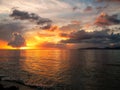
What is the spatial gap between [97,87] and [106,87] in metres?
2.39

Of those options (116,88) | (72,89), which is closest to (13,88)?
(72,89)

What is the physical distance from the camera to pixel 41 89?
41.2 m

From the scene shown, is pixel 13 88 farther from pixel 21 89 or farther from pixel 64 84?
pixel 64 84

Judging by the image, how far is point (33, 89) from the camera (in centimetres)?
4091

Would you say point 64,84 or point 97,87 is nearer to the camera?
point 97,87

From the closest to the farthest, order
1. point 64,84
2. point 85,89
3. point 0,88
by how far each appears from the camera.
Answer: point 0,88, point 85,89, point 64,84

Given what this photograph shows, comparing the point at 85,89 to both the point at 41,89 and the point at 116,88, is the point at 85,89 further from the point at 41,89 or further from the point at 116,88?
the point at 41,89

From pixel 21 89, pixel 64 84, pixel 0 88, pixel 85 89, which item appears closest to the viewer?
pixel 0 88

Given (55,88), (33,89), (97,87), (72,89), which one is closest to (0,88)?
(33,89)

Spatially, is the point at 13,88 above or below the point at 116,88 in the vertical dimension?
above

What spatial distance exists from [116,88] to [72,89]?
35.4 feet

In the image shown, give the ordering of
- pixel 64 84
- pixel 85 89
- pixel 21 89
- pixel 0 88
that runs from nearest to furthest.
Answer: pixel 0 88, pixel 21 89, pixel 85 89, pixel 64 84

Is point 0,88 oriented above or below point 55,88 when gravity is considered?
above

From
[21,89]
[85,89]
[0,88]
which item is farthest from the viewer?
[85,89]
